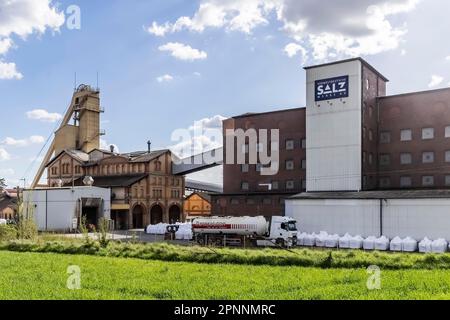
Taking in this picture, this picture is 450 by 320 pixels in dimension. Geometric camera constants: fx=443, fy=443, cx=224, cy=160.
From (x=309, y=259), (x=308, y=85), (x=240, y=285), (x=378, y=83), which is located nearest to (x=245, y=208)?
(x=308, y=85)

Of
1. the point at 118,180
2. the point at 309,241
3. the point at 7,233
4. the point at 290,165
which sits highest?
the point at 290,165

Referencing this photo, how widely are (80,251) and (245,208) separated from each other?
103 feet

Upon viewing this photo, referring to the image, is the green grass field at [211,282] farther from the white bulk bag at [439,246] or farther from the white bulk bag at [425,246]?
the white bulk bag at [425,246]

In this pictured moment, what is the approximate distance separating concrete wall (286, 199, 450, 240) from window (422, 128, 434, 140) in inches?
550

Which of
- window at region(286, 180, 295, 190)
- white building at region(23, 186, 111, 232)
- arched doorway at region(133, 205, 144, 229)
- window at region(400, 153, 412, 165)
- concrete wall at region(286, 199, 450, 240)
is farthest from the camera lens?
arched doorway at region(133, 205, 144, 229)

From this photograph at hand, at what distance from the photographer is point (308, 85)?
48.0 m

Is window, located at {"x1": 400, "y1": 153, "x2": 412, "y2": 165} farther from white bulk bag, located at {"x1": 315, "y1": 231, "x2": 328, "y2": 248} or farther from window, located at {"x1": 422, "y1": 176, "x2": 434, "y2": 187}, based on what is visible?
white bulk bag, located at {"x1": 315, "y1": 231, "x2": 328, "y2": 248}

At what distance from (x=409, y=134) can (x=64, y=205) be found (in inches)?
1616

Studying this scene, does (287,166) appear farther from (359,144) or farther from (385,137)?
(385,137)

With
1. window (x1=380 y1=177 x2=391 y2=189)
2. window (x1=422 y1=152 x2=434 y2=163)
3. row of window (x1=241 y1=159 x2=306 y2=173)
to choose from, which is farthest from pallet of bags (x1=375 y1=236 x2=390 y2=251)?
row of window (x1=241 y1=159 x2=306 y2=173)

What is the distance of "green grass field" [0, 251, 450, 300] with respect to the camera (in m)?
12.5

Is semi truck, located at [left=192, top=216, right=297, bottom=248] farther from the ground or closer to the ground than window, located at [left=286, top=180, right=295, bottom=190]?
closer to the ground

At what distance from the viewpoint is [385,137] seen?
1965 inches

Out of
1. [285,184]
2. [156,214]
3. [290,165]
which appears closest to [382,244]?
[285,184]
